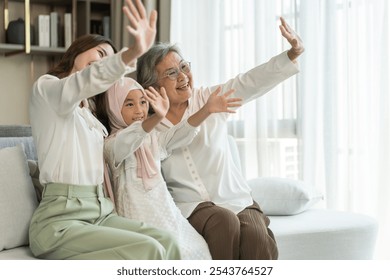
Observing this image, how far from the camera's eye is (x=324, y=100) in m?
3.35

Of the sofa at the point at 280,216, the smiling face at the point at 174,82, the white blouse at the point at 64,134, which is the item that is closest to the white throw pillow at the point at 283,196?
the sofa at the point at 280,216

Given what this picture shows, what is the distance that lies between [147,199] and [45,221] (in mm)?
331

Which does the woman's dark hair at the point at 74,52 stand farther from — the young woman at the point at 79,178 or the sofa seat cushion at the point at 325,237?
the sofa seat cushion at the point at 325,237

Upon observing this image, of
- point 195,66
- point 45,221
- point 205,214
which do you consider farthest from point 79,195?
point 195,66

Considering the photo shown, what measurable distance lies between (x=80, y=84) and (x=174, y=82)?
2.05ft

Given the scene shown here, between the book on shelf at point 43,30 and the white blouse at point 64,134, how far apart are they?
8.56 feet

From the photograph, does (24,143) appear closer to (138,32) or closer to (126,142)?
(126,142)

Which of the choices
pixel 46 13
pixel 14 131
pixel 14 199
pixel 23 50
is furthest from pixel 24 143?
pixel 46 13

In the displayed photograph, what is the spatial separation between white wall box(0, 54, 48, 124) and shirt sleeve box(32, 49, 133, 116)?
2859 mm

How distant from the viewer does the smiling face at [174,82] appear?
7.89 feet

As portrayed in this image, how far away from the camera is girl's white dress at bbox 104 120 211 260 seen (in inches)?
82.2

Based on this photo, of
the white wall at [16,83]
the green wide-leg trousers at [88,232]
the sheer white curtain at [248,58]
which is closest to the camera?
the green wide-leg trousers at [88,232]

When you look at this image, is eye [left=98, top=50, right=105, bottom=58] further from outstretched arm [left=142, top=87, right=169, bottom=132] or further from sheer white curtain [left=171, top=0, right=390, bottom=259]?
sheer white curtain [left=171, top=0, right=390, bottom=259]

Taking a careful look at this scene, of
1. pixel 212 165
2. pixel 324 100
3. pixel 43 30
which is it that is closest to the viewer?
pixel 212 165
